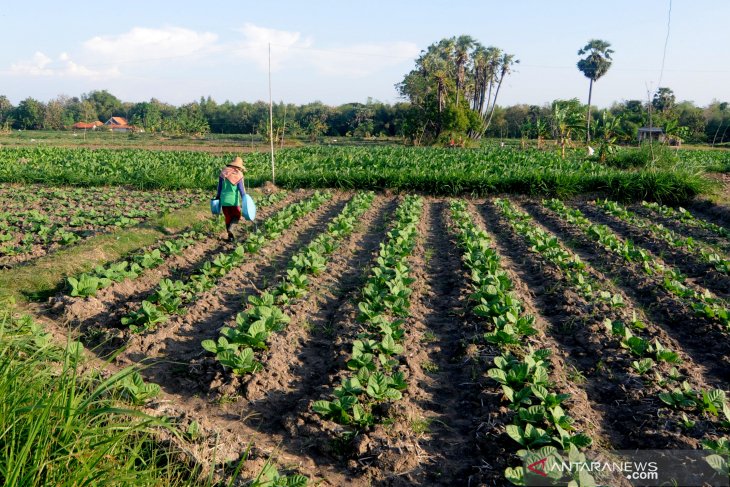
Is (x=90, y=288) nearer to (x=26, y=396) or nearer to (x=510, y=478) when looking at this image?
(x=26, y=396)

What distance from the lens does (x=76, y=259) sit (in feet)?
24.4

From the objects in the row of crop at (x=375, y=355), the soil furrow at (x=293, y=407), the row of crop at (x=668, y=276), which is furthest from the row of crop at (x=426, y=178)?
the soil furrow at (x=293, y=407)

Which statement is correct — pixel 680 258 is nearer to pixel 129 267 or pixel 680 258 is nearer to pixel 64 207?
pixel 129 267

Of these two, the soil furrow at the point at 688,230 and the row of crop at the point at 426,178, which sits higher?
the row of crop at the point at 426,178

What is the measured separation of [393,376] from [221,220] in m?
7.69

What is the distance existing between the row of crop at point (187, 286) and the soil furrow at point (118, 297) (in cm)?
25

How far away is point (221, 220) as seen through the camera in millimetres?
10922

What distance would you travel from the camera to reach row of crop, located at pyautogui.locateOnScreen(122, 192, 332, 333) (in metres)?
5.43

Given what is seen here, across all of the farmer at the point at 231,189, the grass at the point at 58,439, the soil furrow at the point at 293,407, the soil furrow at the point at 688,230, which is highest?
the farmer at the point at 231,189

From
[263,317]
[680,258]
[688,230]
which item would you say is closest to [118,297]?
[263,317]

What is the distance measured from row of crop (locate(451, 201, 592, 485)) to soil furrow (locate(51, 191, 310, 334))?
4.06 metres

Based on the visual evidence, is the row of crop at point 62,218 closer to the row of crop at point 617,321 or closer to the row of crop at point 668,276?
the row of crop at point 617,321

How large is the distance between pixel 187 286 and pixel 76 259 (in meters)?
2.16

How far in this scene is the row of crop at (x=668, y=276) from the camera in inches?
222
